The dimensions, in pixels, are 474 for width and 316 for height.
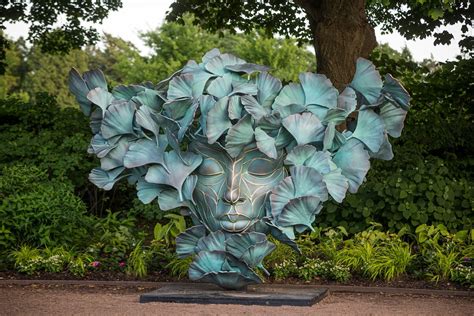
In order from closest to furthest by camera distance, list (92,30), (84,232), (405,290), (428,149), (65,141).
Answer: (405,290), (84,232), (65,141), (428,149), (92,30)

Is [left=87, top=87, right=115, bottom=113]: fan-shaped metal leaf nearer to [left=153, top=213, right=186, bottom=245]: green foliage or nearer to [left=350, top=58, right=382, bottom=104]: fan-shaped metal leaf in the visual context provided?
[left=350, top=58, right=382, bottom=104]: fan-shaped metal leaf

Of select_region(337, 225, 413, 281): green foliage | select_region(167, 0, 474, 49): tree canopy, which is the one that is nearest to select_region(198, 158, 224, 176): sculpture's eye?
select_region(337, 225, 413, 281): green foliage

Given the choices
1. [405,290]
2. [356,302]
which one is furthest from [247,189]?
[405,290]

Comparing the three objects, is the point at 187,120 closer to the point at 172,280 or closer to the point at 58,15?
the point at 172,280

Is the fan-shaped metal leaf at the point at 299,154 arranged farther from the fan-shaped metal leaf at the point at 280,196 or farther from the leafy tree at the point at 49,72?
the leafy tree at the point at 49,72

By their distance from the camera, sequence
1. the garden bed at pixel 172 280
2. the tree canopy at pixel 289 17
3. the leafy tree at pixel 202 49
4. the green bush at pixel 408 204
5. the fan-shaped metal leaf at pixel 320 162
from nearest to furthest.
→ the fan-shaped metal leaf at pixel 320 162 < the garden bed at pixel 172 280 < the green bush at pixel 408 204 < the tree canopy at pixel 289 17 < the leafy tree at pixel 202 49

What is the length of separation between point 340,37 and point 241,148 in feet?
A: 18.7

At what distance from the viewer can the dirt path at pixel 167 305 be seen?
23.4 feet

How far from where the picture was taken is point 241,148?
298 inches

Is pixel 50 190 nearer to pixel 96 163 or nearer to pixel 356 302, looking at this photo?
pixel 96 163

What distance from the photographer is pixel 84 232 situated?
10.2 meters

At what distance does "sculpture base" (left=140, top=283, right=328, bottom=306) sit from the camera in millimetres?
7402

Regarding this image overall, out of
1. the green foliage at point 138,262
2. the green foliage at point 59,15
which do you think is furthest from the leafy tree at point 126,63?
the green foliage at point 138,262

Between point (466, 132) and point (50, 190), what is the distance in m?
6.73
